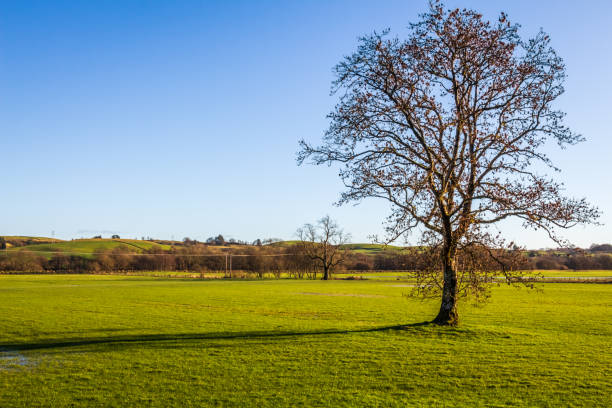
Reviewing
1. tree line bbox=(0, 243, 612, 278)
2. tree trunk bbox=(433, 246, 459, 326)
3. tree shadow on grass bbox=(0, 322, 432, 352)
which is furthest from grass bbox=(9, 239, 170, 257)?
tree trunk bbox=(433, 246, 459, 326)

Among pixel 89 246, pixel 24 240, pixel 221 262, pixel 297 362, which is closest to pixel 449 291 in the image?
pixel 297 362

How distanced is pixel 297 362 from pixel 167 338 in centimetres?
580

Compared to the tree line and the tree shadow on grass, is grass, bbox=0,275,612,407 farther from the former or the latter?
the tree line

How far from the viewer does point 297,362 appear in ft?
42.5

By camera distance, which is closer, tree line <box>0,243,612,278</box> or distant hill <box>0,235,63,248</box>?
tree line <box>0,243,612,278</box>

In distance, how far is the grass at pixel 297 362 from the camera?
31.9ft

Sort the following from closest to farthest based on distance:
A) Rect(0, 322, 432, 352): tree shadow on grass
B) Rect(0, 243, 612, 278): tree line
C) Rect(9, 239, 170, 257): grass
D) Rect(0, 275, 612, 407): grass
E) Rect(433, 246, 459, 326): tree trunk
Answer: Rect(0, 275, 612, 407): grass < Rect(0, 322, 432, 352): tree shadow on grass < Rect(433, 246, 459, 326): tree trunk < Rect(0, 243, 612, 278): tree line < Rect(9, 239, 170, 257): grass

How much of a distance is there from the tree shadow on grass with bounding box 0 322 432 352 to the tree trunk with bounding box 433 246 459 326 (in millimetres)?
625

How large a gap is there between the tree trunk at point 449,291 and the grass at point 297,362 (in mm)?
587

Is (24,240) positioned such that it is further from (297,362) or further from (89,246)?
(297,362)

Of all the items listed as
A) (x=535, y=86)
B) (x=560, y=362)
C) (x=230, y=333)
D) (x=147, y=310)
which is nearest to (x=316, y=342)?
(x=230, y=333)

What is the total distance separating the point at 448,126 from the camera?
18.2 metres

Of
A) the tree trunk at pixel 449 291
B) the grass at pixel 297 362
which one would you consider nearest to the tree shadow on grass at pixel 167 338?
the grass at pixel 297 362

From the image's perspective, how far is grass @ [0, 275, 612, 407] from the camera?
9711mm
